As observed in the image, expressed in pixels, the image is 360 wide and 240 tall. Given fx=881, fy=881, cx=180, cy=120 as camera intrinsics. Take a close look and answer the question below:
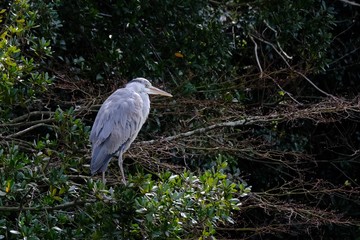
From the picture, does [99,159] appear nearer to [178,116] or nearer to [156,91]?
[156,91]

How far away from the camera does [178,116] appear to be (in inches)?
275

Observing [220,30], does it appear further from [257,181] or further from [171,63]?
[257,181]

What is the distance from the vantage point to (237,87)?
7160mm

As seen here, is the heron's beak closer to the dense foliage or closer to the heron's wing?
the dense foliage

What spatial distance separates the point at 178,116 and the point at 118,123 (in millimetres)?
1052

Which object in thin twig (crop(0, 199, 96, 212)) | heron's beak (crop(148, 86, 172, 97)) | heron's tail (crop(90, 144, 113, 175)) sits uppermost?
heron's beak (crop(148, 86, 172, 97))

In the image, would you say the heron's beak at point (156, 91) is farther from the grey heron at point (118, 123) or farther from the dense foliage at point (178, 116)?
the dense foliage at point (178, 116)

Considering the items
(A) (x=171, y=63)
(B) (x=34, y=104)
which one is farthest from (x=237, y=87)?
(B) (x=34, y=104)

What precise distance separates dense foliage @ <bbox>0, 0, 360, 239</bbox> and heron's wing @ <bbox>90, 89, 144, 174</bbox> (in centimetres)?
10

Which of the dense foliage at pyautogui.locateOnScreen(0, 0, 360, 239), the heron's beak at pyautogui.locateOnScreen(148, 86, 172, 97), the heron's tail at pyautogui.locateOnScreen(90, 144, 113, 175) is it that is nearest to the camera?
the dense foliage at pyautogui.locateOnScreen(0, 0, 360, 239)

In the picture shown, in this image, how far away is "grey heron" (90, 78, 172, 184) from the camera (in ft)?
18.1

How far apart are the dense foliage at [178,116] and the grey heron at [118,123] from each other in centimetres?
10

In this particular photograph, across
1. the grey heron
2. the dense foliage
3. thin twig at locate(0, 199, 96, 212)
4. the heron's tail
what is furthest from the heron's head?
thin twig at locate(0, 199, 96, 212)

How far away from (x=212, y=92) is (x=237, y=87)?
0.25m
